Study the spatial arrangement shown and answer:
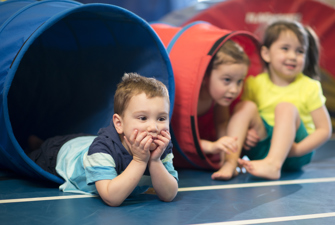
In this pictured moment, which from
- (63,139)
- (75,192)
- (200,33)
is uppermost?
(200,33)

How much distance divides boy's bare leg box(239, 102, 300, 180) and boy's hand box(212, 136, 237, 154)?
8 cm

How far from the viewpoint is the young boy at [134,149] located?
4.48 ft

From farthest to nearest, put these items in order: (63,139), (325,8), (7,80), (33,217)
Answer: (325,8)
(63,139)
(7,80)
(33,217)

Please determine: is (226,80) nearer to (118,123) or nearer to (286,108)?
(286,108)

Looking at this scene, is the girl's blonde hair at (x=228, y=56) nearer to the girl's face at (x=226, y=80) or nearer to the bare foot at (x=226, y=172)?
the girl's face at (x=226, y=80)

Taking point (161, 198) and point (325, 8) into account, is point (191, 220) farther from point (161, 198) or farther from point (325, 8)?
point (325, 8)

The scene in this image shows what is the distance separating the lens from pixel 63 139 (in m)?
1.84

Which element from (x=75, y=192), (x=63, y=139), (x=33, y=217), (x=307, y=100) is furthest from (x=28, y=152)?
(x=307, y=100)

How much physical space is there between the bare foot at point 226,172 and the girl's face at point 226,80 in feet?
1.03

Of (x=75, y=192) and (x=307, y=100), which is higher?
(x=307, y=100)

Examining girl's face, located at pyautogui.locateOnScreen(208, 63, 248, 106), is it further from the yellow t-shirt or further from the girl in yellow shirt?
the yellow t-shirt

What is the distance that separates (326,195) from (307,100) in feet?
1.99

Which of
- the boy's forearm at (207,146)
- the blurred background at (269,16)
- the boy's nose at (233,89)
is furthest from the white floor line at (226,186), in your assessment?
the blurred background at (269,16)

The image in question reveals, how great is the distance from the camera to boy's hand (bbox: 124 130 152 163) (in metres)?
1.34
